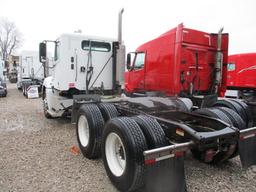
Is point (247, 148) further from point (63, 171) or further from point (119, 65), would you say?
point (119, 65)

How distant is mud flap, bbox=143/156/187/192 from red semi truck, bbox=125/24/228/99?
358 centimetres

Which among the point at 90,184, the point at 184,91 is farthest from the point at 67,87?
the point at 90,184

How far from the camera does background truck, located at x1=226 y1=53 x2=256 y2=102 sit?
436 inches

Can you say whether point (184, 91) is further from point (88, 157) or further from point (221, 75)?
point (88, 157)

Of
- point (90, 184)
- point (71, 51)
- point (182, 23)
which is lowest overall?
point (90, 184)

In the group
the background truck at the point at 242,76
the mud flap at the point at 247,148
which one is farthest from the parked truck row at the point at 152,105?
the background truck at the point at 242,76

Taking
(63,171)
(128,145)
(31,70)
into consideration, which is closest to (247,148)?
(128,145)

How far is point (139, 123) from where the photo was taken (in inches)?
118

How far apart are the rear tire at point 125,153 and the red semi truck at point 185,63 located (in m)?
3.22

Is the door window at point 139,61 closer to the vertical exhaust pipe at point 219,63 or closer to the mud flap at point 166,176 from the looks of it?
the vertical exhaust pipe at point 219,63

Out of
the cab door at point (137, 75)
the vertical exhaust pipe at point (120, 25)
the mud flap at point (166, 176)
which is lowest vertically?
the mud flap at point (166, 176)

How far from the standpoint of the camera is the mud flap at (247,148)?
10.5 ft

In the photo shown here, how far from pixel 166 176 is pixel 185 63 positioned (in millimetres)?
4070

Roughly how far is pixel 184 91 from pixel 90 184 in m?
3.91
